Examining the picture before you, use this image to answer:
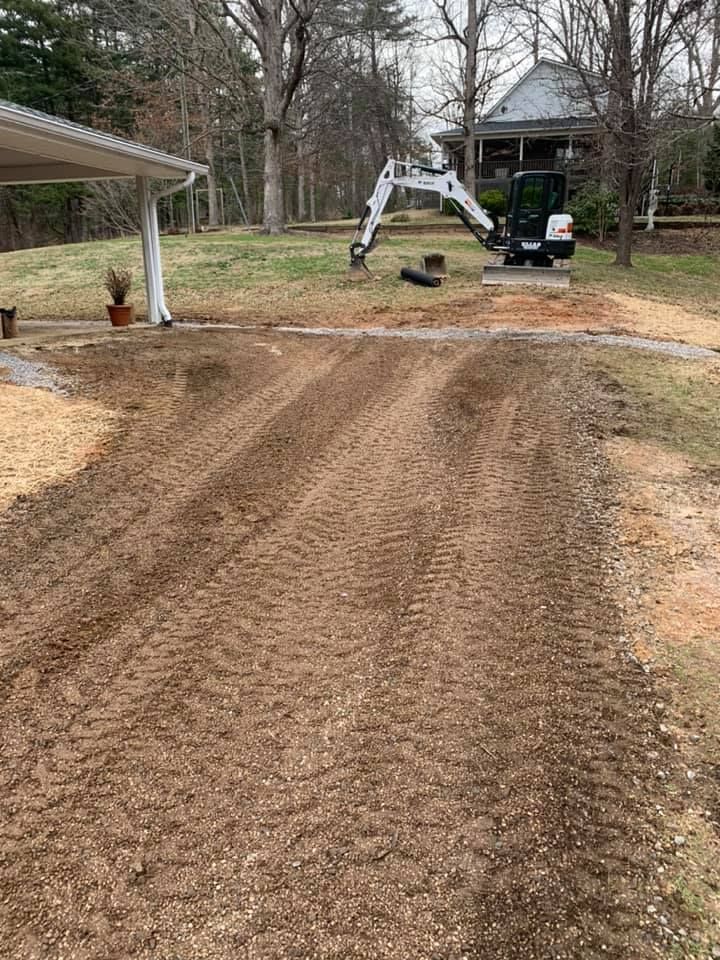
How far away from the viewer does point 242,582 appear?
13.3ft

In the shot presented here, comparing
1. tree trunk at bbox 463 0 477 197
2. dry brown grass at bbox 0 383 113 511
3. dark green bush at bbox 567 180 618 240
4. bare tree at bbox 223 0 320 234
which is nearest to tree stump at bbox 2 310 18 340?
dry brown grass at bbox 0 383 113 511

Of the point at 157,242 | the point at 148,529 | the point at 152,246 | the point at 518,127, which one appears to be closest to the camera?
the point at 148,529

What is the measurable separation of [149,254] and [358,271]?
6001 millimetres

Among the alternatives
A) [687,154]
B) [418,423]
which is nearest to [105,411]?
[418,423]

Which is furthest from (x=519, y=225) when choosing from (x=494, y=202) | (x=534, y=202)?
(x=494, y=202)

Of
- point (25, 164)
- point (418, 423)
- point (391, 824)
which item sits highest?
point (25, 164)

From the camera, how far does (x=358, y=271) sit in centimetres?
1659

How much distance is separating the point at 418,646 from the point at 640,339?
870cm

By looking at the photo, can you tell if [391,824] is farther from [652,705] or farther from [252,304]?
[252,304]

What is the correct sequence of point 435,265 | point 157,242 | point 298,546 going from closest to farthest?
point 298,546, point 157,242, point 435,265

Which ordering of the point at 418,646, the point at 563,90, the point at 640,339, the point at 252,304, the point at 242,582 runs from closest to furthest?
the point at 418,646
the point at 242,582
the point at 640,339
the point at 252,304
the point at 563,90

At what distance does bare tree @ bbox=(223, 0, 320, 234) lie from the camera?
2239cm

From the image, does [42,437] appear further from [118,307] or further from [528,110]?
[528,110]

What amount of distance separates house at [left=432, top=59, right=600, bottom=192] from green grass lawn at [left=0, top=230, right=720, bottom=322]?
11.1 metres
